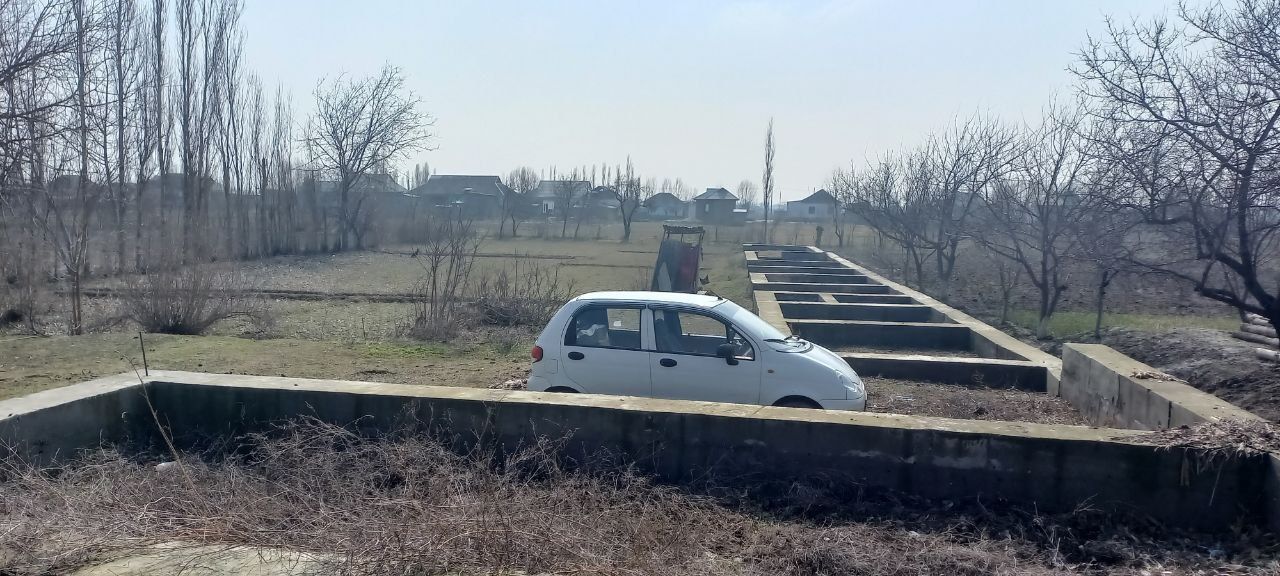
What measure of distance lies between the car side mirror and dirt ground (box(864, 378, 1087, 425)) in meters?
2.44

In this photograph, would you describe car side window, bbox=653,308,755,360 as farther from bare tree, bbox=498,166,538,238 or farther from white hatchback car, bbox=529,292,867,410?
bare tree, bbox=498,166,538,238

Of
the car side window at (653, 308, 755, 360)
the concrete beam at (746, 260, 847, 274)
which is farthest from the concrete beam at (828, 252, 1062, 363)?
the concrete beam at (746, 260, 847, 274)

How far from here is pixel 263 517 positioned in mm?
5078

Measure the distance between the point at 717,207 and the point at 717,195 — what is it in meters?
3.58

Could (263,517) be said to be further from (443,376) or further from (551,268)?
(551,268)

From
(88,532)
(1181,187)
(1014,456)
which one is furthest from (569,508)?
(1181,187)

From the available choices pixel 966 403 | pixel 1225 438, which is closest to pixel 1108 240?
pixel 966 403

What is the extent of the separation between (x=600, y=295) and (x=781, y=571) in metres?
4.22

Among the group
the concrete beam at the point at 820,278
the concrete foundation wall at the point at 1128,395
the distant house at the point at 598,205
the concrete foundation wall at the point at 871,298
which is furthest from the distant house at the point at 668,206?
the concrete foundation wall at the point at 1128,395

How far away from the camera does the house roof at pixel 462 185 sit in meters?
86.7

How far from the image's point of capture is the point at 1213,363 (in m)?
10.7

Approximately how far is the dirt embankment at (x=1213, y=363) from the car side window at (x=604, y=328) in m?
5.93

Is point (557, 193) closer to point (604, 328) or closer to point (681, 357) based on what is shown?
point (604, 328)

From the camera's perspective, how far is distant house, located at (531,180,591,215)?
66125mm
